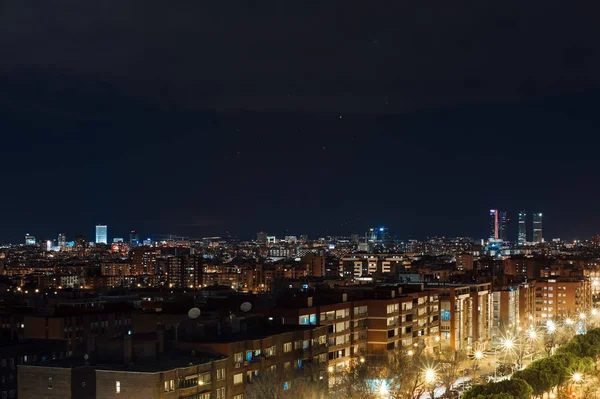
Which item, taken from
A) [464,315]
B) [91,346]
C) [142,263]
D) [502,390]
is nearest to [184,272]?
[142,263]

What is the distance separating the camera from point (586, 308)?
193 ft

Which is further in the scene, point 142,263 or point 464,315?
point 142,263

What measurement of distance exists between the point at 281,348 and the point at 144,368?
221 inches

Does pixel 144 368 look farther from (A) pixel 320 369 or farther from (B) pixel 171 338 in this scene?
(A) pixel 320 369

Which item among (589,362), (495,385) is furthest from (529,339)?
(495,385)

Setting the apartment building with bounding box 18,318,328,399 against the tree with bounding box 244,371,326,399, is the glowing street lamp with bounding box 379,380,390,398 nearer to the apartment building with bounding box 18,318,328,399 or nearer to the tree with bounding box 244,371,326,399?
the tree with bounding box 244,371,326,399

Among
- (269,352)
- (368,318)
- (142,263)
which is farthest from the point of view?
(142,263)

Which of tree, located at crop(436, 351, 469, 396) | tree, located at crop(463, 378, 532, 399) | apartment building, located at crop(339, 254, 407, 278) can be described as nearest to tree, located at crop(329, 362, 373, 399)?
tree, located at crop(436, 351, 469, 396)

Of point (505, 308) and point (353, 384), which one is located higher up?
point (353, 384)

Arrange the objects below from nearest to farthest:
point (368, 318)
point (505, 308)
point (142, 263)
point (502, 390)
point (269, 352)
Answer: point (502, 390)
point (269, 352)
point (368, 318)
point (505, 308)
point (142, 263)

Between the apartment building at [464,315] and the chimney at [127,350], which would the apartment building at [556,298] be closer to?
the apartment building at [464,315]

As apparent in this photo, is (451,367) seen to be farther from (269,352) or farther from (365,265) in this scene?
(365,265)

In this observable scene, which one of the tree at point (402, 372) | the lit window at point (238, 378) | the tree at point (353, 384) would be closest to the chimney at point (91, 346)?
the lit window at point (238, 378)

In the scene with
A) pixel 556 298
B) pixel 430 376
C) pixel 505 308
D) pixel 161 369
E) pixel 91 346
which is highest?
pixel 91 346
